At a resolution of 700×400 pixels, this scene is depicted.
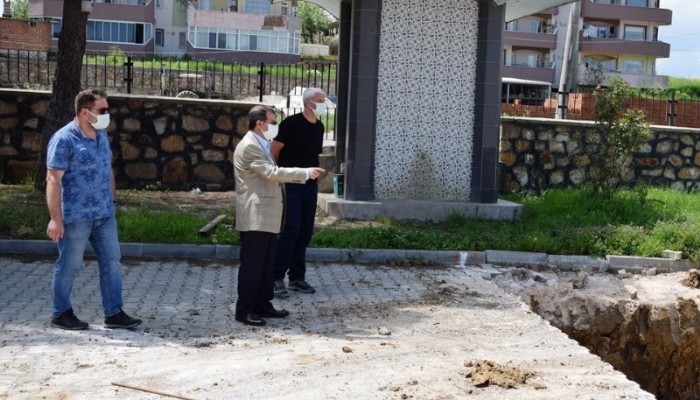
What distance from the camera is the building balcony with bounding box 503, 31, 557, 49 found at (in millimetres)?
62000

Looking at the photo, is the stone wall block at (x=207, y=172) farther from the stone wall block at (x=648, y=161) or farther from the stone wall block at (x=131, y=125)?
the stone wall block at (x=648, y=161)

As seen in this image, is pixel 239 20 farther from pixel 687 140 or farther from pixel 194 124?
pixel 687 140

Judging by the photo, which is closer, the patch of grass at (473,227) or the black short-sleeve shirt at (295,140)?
the black short-sleeve shirt at (295,140)

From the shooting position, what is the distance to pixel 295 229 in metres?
9.18

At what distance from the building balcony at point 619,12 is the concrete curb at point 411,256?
52131 millimetres

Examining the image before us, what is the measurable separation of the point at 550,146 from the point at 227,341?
443 inches

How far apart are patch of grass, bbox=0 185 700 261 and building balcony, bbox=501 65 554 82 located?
4674cm

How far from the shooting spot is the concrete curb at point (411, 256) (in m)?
11.5

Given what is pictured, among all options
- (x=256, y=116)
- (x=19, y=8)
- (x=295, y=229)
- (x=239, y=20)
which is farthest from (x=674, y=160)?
(x=19, y=8)

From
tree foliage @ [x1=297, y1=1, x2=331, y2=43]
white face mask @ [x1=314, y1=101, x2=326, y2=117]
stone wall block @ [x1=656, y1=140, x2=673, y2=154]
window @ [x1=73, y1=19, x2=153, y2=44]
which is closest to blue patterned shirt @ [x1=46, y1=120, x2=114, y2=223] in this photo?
white face mask @ [x1=314, y1=101, x2=326, y2=117]

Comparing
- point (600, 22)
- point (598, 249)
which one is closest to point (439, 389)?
point (598, 249)

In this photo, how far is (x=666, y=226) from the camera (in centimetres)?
1342

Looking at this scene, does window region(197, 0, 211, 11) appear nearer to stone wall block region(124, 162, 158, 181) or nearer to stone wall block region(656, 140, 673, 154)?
stone wall block region(124, 162, 158, 181)

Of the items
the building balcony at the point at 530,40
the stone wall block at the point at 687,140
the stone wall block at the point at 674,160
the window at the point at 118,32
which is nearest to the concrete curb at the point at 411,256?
the stone wall block at the point at 674,160
